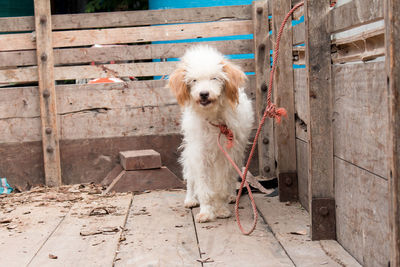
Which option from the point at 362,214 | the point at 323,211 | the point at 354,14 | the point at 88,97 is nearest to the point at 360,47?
the point at 354,14

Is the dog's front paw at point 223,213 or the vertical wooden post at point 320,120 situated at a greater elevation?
the vertical wooden post at point 320,120

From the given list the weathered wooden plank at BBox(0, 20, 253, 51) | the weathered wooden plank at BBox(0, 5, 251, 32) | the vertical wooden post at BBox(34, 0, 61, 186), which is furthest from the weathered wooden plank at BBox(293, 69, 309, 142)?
the vertical wooden post at BBox(34, 0, 61, 186)

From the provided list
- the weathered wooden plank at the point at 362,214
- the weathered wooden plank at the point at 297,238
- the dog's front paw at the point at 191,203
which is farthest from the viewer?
the dog's front paw at the point at 191,203

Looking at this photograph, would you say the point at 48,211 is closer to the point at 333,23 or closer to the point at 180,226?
the point at 180,226

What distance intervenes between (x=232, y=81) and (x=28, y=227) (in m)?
2.10

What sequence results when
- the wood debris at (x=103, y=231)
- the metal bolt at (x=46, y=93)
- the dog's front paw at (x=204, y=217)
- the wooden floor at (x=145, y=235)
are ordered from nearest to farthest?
1. the wooden floor at (x=145, y=235)
2. the wood debris at (x=103, y=231)
3. the dog's front paw at (x=204, y=217)
4. the metal bolt at (x=46, y=93)

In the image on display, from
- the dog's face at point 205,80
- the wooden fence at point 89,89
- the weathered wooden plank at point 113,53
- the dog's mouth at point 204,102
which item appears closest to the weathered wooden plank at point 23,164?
the wooden fence at point 89,89

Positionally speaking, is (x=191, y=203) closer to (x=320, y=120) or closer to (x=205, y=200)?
(x=205, y=200)

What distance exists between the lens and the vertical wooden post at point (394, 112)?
2.28m

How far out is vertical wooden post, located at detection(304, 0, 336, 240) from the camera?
3.72 m

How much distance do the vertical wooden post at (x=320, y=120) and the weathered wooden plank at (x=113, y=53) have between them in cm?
252

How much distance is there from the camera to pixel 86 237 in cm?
424

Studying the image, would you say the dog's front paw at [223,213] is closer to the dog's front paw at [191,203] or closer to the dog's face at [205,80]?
the dog's front paw at [191,203]

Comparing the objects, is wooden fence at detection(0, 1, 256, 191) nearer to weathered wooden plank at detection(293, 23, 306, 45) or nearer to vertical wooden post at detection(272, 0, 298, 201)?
vertical wooden post at detection(272, 0, 298, 201)
